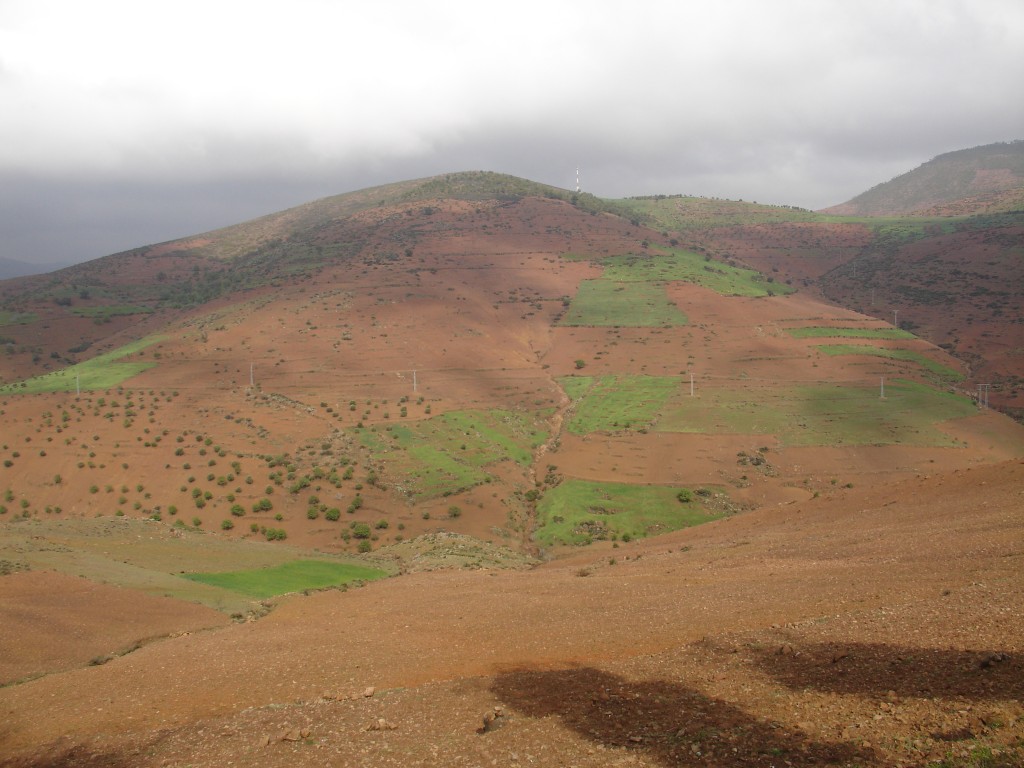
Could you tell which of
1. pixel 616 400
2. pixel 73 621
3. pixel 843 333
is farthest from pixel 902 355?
pixel 73 621

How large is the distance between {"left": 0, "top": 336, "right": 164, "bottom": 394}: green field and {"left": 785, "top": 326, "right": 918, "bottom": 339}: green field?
275 feet

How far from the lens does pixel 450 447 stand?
208ft

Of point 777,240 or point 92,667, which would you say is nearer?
point 92,667

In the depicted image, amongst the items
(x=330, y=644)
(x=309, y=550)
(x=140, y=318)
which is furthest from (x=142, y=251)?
(x=330, y=644)

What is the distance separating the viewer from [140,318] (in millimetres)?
121500

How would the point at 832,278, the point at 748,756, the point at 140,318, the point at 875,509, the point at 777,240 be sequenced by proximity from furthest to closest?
1. the point at 777,240
2. the point at 832,278
3. the point at 140,318
4. the point at 875,509
5. the point at 748,756

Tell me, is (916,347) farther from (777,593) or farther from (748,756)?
(748,756)

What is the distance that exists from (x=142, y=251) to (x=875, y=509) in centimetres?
16789

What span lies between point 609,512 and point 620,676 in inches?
1469

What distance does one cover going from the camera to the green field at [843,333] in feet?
323

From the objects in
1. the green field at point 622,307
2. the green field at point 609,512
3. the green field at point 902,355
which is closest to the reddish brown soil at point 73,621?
the green field at point 609,512

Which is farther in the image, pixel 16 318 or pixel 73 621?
pixel 16 318

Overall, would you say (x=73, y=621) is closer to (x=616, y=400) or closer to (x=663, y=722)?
(x=663, y=722)

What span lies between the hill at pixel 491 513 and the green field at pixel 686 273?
126cm
